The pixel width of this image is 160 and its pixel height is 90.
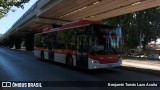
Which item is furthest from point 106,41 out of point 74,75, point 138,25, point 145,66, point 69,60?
point 138,25

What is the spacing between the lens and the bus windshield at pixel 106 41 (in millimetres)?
15750

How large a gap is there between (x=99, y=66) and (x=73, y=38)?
3174 mm

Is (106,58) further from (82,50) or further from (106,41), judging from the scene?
(82,50)

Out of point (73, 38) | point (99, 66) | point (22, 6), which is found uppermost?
point (22, 6)

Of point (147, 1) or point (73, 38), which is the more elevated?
point (147, 1)

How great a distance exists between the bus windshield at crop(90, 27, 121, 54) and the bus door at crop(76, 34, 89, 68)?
47 centimetres

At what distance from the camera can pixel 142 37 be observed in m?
56.0

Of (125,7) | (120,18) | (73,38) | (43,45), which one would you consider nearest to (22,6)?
(73,38)

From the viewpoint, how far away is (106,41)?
1609 centimetres

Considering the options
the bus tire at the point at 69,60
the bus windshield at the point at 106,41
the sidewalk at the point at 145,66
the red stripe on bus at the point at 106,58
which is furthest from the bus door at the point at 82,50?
the sidewalk at the point at 145,66

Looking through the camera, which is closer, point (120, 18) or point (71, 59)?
point (71, 59)

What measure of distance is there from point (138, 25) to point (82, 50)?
1486 inches

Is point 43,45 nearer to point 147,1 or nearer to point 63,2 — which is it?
point 63,2

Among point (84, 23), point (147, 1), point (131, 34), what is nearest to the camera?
point (84, 23)
